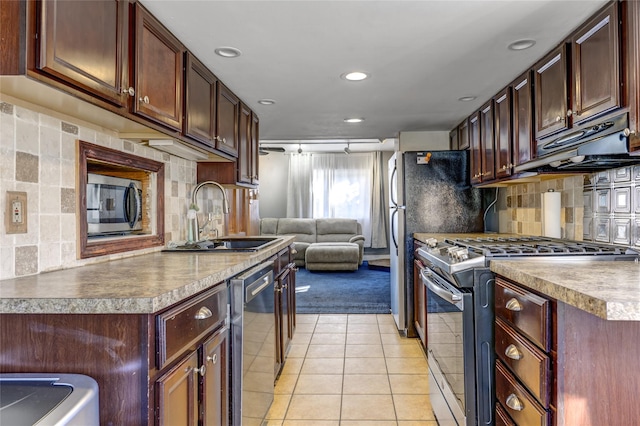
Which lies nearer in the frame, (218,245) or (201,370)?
(201,370)

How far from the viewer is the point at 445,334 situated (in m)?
2.02

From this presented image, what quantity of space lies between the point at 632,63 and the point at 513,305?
1018mm

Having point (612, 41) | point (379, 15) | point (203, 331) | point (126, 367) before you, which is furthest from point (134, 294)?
point (612, 41)

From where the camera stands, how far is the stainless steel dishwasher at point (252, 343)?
164 cm

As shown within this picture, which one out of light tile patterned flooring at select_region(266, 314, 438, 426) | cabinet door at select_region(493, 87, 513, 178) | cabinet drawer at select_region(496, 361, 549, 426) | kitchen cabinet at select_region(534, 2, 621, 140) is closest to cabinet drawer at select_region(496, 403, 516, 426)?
cabinet drawer at select_region(496, 361, 549, 426)

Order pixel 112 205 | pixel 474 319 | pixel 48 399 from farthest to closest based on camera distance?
pixel 112 205, pixel 474 319, pixel 48 399

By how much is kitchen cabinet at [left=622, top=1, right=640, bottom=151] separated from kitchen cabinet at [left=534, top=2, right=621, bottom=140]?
4cm

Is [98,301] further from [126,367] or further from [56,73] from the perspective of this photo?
[56,73]

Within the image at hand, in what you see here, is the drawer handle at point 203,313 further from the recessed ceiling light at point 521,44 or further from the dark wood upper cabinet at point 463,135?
the dark wood upper cabinet at point 463,135

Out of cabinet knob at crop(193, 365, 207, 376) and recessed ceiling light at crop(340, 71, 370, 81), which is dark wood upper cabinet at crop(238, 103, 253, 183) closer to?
recessed ceiling light at crop(340, 71, 370, 81)

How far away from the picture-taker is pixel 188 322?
3.99 feet

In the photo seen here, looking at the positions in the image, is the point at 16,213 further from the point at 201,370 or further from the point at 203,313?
the point at 201,370

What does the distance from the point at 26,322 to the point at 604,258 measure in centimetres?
210

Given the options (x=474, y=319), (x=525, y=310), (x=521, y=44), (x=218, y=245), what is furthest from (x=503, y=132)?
(x=218, y=245)
